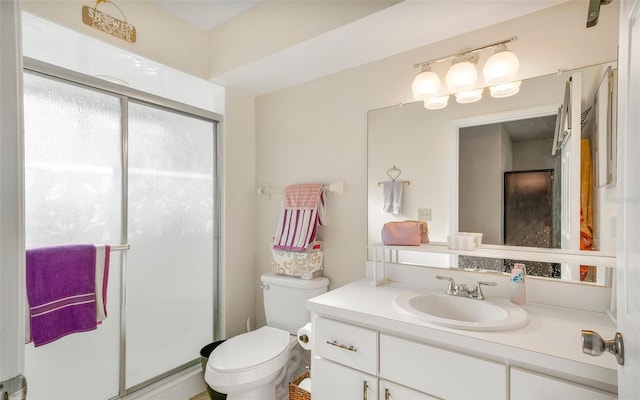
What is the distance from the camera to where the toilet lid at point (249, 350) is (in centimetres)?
166

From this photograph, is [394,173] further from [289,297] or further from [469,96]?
[289,297]

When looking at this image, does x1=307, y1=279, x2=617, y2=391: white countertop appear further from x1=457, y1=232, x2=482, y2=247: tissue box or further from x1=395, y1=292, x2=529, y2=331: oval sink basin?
x1=457, y1=232, x2=482, y2=247: tissue box

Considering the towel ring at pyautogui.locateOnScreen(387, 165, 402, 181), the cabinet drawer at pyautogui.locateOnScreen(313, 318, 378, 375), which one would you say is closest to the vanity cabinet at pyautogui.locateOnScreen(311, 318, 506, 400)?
the cabinet drawer at pyautogui.locateOnScreen(313, 318, 378, 375)

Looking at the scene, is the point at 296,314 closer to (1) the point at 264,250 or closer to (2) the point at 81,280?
(1) the point at 264,250

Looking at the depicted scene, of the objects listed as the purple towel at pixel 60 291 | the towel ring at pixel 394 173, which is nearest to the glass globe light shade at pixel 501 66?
the towel ring at pixel 394 173

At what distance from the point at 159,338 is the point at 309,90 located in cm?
191

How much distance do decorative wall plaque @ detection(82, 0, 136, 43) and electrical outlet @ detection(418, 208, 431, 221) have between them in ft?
6.18

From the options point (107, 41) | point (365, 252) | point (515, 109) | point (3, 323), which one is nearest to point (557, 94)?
point (515, 109)

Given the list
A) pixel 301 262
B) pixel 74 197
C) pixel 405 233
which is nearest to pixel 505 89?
pixel 405 233

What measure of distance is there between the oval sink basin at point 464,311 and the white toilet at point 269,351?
76 cm

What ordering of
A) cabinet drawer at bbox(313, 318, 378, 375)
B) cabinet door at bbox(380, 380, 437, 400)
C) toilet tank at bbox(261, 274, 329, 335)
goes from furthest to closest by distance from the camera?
toilet tank at bbox(261, 274, 329, 335) < cabinet drawer at bbox(313, 318, 378, 375) < cabinet door at bbox(380, 380, 437, 400)

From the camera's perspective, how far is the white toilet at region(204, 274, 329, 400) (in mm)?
1618

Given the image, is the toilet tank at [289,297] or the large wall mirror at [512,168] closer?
the large wall mirror at [512,168]

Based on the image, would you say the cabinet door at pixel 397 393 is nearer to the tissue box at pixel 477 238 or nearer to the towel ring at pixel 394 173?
the tissue box at pixel 477 238
